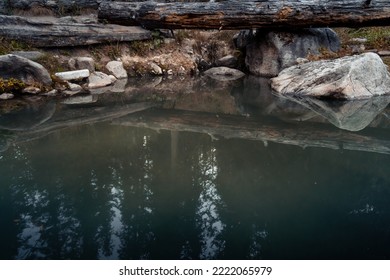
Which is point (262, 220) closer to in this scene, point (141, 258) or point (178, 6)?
point (141, 258)

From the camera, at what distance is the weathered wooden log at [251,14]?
10984 millimetres

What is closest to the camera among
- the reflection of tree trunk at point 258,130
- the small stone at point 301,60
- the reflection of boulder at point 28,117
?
the reflection of tree trunk at point 258,130

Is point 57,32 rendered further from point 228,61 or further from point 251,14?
point 228,61

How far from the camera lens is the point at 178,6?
38.8ft

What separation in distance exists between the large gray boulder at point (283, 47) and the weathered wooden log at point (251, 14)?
52 cm

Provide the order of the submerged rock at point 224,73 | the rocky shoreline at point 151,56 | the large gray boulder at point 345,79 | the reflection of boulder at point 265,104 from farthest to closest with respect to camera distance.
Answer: the submerged rock at point 224,73
the rocky shoreline at point 151,56
the large gray boulder at point 345,79
the reflection of boulder at point 265,104

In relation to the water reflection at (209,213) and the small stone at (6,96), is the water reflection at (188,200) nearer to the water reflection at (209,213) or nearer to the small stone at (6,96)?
the water reflection at (209,213)

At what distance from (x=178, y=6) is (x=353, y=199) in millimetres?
9602

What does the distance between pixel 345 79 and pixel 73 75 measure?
7135mm

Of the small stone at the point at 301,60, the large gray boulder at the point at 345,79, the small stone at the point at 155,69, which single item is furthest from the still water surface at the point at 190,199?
the small stone at the point at 155,69

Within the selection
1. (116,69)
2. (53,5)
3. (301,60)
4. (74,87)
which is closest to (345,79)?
(301,60)

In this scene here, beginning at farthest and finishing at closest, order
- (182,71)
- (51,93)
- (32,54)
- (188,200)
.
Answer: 1. (182,71)
2. (32,54)
3. (51,93)
4. (188,200)

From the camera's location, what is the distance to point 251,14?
11422mm

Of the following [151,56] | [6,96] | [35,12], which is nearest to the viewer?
[6,96]
